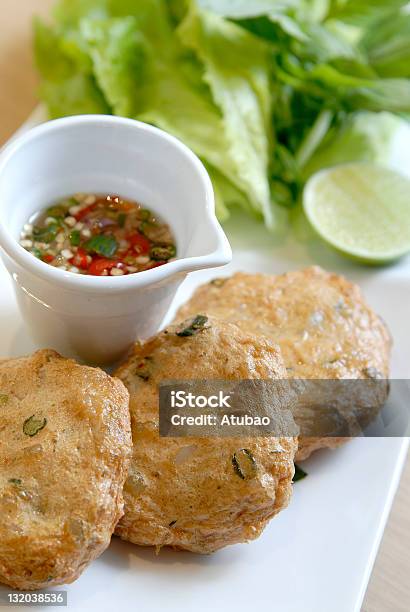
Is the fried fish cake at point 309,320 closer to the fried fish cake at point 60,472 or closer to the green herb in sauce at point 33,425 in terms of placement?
the fried fish cake at point 60,472

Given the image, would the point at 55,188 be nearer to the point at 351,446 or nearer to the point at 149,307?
the point at 149,307

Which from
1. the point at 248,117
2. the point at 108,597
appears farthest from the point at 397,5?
Result: the point at 108,597

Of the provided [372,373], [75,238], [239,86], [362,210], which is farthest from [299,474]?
[239,86]

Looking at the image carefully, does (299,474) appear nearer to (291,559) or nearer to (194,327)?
(291,559)

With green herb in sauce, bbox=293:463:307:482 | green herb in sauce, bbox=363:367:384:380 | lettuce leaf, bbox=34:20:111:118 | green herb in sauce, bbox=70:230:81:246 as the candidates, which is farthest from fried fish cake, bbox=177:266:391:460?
lettuce leaf, bbox=34:20:111:118

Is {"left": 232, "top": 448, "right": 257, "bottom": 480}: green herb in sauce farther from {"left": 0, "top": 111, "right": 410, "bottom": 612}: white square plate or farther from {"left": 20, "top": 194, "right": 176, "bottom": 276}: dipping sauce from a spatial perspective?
{"left": 20, "top": 194, "right": 176, "bottom": 276}: dipping sauce
